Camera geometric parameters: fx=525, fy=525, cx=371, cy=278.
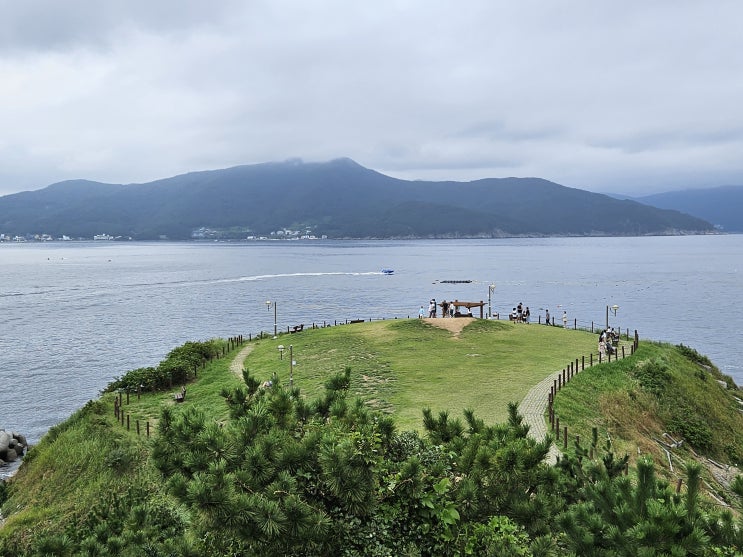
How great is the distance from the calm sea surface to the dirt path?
41.0ft

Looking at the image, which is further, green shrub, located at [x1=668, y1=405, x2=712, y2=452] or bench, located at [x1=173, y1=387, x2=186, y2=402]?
bench, located at [x1=173, y1=387, x2=186, y2=402]

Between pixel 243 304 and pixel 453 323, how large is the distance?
58.6m

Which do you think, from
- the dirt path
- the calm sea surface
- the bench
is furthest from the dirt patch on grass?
the calm sea surface

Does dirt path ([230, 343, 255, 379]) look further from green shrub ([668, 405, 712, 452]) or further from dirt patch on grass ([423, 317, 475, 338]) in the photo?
green shrub ([668, 405, 712, 452])

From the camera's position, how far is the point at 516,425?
37.9 ft

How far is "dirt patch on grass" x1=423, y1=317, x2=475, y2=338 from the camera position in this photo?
44.2m

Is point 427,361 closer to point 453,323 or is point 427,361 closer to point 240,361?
point 453,323

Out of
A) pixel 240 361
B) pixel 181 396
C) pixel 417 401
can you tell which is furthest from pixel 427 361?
pixel 181 396

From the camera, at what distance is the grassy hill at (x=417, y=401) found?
23391 millimetres

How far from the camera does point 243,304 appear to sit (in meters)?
95.8

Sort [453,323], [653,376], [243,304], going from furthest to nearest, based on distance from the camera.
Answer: [243,304]
[453,323]
[653,376]

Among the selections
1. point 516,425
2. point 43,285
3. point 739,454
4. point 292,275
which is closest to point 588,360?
point 739,454

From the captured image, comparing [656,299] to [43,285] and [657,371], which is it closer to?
[657,371]

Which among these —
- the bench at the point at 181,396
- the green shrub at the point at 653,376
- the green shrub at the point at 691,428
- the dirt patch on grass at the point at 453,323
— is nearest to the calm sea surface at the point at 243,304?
the bench at the point at 181,396
